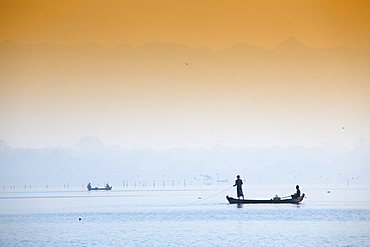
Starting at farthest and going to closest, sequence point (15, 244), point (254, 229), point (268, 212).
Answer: point (268, 212), point (254, 229), point (15, 244)

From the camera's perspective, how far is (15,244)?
40.2m

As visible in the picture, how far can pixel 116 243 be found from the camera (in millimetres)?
38406

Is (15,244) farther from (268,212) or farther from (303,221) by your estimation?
(268,212)

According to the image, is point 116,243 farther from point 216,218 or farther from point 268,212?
point 268,212

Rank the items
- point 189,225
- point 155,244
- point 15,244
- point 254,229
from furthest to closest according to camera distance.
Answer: point 189,225
point 254,229
point 15,244
point 155,244

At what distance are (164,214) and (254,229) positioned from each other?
57.8 feet

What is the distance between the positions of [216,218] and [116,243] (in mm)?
16671

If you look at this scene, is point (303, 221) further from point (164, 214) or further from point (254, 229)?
point (164, 214)

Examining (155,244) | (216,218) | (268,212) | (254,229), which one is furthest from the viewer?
(268,212)

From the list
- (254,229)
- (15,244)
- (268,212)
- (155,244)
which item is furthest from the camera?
(268,212)

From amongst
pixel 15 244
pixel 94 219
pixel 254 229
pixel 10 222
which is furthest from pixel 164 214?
pixel 15 244

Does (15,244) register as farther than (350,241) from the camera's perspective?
Yes

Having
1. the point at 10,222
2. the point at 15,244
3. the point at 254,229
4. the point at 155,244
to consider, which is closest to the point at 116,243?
the point at 155,244

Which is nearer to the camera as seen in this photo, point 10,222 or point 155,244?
point 155,244
